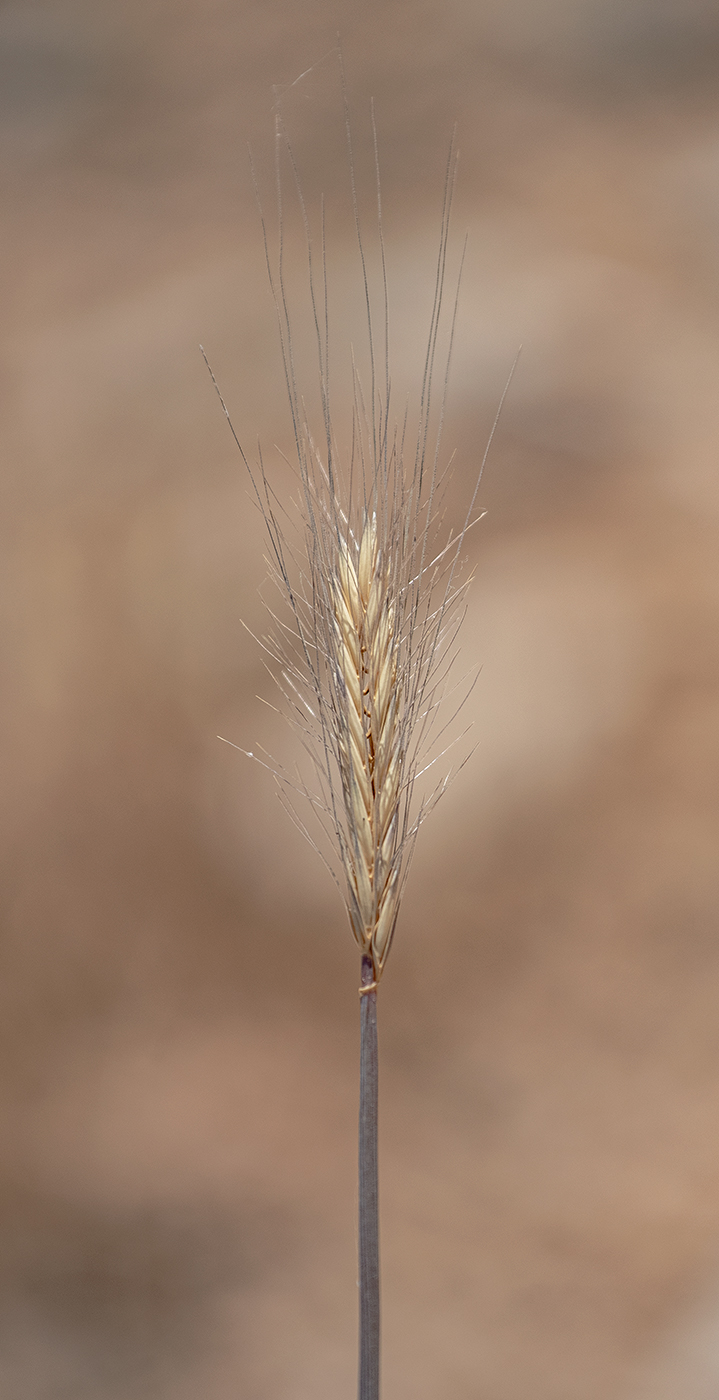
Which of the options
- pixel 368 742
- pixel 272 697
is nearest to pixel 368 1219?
pixel 368 742

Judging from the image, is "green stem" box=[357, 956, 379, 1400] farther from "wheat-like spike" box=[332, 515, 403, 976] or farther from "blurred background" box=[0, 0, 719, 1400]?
"blurred background" box=[0, 0, 719, 1400]

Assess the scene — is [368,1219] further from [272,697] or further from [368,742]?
[272,697]

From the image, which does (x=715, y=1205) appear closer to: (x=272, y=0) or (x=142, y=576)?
(x=142, y=576)

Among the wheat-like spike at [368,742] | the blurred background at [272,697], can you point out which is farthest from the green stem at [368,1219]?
the blurred background at [272,697]

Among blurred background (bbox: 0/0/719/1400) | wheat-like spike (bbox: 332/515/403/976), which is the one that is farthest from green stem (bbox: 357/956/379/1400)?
blurred background (bbox: 0/0/719/1400)

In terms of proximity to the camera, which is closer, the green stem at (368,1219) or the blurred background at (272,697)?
the green stem at (368,1219)

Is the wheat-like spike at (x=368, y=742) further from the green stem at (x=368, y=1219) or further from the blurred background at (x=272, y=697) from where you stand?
the blurred background at (x=272, y=697)

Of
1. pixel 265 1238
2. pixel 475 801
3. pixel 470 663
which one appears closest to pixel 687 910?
pixel 475 801
